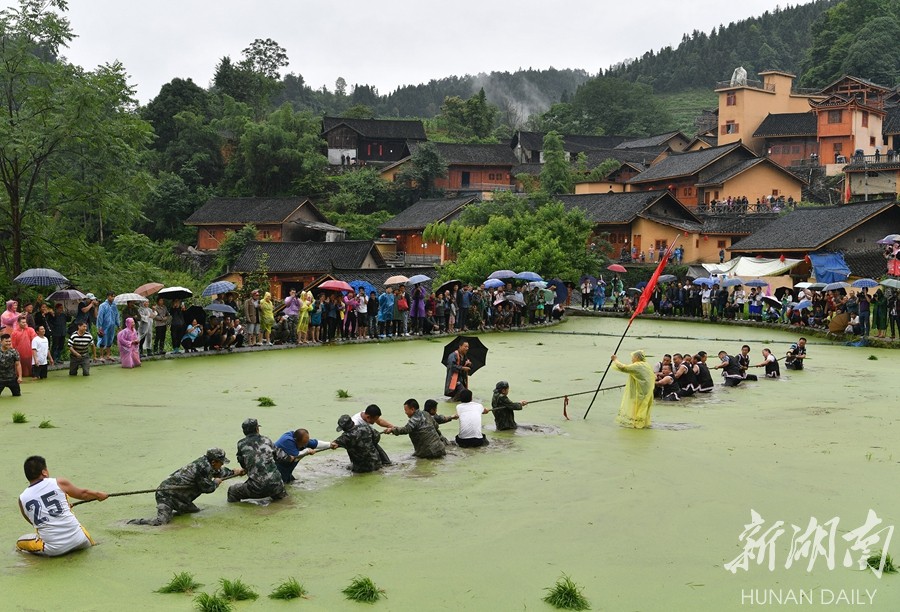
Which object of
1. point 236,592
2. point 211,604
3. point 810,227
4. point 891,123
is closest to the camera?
point 211,604

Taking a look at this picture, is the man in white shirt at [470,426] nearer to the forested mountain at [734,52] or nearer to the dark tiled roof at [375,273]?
the dark tiled roof at [375,273]

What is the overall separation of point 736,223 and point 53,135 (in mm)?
34483

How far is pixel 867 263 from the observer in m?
37.2

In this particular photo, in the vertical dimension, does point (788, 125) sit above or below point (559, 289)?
above

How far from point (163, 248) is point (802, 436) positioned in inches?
1932

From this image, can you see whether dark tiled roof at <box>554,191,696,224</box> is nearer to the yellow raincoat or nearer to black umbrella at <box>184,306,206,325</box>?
black umbrella at <box>184,306,206,325</box>

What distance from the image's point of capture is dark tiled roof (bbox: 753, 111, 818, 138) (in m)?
63.4

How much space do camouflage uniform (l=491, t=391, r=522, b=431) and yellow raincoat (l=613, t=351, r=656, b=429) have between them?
163 centimetres

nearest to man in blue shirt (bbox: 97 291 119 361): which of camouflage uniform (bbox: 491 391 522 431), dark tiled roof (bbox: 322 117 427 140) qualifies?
camouflage uniform (bbox: 491 391 522 431)

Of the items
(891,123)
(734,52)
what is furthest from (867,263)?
(734,52)

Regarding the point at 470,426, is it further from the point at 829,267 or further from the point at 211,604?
the point at 829,267

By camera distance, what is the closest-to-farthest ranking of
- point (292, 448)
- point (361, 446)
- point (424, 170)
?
point (292, 448) → point (361, 446) → point (424, 170)

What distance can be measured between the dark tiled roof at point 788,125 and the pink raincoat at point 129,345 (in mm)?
53855

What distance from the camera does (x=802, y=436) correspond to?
45.5ft
